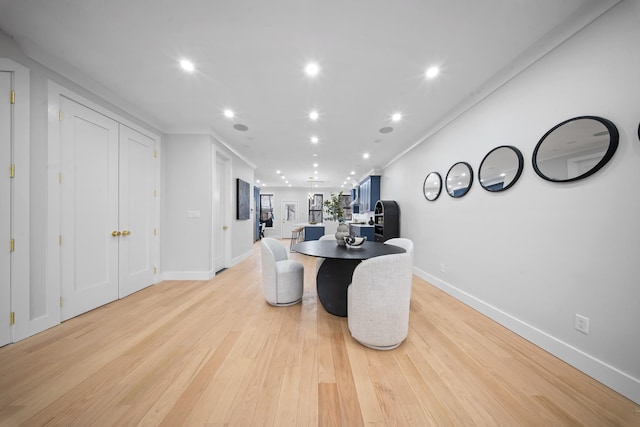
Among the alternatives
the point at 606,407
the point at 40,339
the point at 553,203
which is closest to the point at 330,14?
the point at 553,203

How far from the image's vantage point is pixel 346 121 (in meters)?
3.29

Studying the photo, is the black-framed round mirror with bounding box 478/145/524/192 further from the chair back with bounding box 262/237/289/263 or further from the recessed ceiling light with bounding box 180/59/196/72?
the recessed ceiling light with bounding box 180/59/196/72

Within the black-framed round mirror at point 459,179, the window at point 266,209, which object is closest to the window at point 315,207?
the window at point 266,209

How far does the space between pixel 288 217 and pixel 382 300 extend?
915 cm

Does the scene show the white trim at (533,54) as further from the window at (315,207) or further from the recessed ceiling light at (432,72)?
the window at (315,207)

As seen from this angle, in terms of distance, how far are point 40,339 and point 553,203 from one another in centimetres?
477

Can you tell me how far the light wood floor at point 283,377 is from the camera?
117 cm

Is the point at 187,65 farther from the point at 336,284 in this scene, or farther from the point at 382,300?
the point at 382,300

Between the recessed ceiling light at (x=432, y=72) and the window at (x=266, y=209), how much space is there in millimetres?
9208

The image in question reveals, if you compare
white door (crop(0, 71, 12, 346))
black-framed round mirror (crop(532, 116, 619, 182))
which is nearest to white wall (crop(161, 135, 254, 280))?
white door (crop(0, 71, 12, 346))

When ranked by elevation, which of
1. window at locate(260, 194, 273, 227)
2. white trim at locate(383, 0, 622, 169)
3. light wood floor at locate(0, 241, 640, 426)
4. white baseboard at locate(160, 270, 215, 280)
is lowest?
light wood floor at locate(0, 241, 640, 426)

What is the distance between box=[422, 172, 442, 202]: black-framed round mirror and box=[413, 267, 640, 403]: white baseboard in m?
1.63

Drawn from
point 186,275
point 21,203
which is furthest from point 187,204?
point 21,203

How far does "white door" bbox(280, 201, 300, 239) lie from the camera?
10.4 metres
